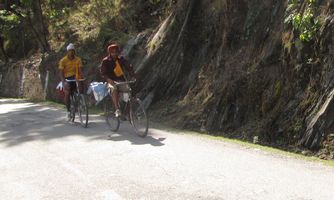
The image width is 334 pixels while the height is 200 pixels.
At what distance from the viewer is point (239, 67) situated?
13.2 metres

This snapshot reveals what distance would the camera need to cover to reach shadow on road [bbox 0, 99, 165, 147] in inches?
458

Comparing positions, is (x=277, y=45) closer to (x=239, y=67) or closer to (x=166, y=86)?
(x=239, y=67)

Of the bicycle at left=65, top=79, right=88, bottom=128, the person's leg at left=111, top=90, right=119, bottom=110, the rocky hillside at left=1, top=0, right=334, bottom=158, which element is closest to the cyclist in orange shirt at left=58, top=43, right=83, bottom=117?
the bicycle at left=65, top=79, right=88, bottom=128

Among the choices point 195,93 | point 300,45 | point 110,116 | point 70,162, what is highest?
point 300,45

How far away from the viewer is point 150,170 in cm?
Answer: 825

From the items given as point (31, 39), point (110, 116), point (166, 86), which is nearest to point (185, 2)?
point (166, 86)

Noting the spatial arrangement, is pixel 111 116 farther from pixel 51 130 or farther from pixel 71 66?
pixel 71 66

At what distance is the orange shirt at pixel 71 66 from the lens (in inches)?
552

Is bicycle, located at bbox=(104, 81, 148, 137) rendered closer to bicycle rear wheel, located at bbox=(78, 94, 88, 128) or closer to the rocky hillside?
bicycle rear wheel, located at bbox=(78, 94, 88, 128)

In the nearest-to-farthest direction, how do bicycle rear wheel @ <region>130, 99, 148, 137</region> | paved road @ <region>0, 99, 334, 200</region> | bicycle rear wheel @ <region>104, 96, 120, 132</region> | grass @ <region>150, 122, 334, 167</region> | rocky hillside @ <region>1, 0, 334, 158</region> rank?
paved road @ <region>0, 99, 334, 200</region>, grass @ <region>150, 122, 334, 167</region>, rocky hillside @ <region>1, 0, 334, 158</region>, bicycle rear wheel @ <region>130, 99, 148, 137</region>, bicycle rear wheel @ <region>104, 96, 120, 132</region>

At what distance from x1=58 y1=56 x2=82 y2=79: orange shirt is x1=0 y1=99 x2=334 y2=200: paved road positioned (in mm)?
2500

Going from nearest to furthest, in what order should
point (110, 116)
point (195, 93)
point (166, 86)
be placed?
point (110, 116) < point (195, 93) < point (166, 86)

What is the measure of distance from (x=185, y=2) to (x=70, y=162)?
9287 millimetres

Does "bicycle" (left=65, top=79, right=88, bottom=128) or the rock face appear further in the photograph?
"bicycle" (left=65, top=79, right=88, bottom=128)
